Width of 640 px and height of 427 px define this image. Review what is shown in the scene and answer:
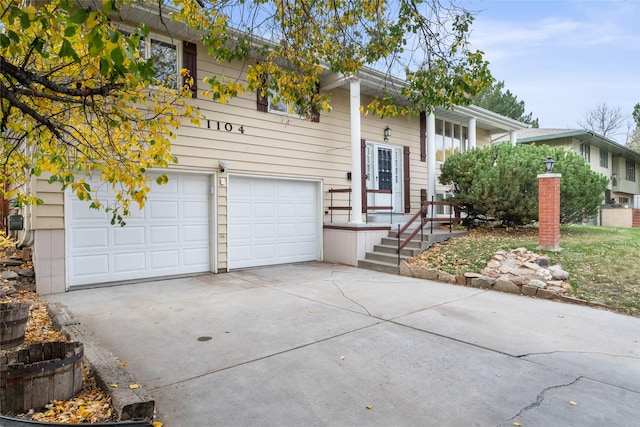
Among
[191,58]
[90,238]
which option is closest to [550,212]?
[191,58]

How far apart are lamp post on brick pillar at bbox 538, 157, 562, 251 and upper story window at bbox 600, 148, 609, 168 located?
19204mm

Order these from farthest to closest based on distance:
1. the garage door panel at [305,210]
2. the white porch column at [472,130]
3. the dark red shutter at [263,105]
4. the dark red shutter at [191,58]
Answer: the white porch column at [472,130]
the garage door panel at [305,210]
the dark red shutter at [263,105]
the dark red shutter at [191,58]

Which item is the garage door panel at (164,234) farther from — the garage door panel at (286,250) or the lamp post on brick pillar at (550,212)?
the lamp post on brick pillar at (550,212)

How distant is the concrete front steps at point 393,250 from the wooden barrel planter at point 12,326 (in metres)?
6.28

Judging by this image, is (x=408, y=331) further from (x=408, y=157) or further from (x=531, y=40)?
(x=408, y=157)

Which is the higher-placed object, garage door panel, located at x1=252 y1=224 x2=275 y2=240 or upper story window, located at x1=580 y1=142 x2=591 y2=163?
upper story window, located at x1=580 y1=142 x2=591 y2=163

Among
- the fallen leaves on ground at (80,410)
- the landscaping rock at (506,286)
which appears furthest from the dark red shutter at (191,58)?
the landscaping rock at (506,286)

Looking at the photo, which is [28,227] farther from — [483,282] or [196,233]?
[483,282]

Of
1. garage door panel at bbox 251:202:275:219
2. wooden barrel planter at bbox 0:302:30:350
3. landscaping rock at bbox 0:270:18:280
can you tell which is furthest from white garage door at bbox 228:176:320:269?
wooden barrel planter at bbox 0:302:30:350

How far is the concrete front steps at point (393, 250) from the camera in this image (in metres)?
8.39

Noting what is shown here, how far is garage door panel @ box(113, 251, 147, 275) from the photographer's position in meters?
6.93

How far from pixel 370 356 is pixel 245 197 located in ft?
18.6

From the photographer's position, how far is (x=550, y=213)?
7316mm

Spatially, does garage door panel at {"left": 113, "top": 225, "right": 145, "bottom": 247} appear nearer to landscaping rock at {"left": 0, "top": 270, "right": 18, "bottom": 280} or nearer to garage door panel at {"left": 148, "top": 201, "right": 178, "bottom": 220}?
garage door panel at {"left": 148, "top": 201, "right": 178, "bottom": 220}
